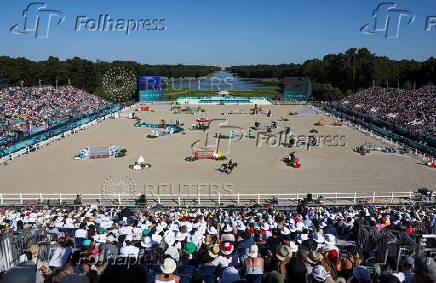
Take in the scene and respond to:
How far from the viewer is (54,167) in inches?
969

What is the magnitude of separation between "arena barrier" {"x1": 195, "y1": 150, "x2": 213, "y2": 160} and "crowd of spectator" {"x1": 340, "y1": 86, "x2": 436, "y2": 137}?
847 inches

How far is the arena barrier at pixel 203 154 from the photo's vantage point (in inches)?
1043

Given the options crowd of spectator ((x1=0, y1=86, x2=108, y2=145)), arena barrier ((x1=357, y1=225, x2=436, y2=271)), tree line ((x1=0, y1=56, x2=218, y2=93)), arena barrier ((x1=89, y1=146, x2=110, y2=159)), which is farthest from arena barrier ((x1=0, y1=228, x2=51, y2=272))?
tree line ((x1=0, y1=56, x2=218, y2=93))

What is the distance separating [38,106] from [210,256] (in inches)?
1814

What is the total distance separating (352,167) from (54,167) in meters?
21.8

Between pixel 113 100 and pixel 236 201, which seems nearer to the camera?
pixel 236 201

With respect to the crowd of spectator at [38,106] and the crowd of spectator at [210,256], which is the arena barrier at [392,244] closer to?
the crowd of spectator at [210,256]

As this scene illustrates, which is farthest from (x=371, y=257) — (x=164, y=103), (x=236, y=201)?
(x=164, y=103)

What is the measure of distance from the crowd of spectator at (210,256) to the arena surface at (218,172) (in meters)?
7.30

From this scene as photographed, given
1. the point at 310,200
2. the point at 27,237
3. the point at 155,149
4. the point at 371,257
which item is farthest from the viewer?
the point at 155,149

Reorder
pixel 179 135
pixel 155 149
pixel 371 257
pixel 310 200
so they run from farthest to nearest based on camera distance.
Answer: pixel 179 135 → pixel 155 149 → pixel 310 200 → pixel 371 257

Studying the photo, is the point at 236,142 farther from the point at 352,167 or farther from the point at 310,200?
the point at 310,200

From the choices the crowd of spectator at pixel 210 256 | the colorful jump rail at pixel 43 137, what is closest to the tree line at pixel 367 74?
the colorful jump rail at pixel 43 137

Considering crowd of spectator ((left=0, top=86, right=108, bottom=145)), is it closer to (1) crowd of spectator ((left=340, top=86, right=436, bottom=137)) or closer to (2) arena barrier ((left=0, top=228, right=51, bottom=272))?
(2) arena barrier ((left=0, top=228, right=51, bottom=272))
